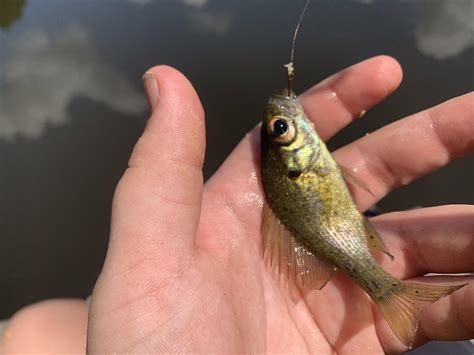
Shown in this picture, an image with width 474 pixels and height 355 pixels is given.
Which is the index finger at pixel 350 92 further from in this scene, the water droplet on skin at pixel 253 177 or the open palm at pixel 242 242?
the water droplet on skin at pixel 253 177

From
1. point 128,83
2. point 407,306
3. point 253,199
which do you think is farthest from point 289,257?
point 128,83

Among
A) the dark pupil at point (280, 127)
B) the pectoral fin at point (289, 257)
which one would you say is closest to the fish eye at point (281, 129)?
the dark pupil at point (280, 127)

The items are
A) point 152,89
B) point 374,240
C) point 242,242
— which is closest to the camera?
point 152,89

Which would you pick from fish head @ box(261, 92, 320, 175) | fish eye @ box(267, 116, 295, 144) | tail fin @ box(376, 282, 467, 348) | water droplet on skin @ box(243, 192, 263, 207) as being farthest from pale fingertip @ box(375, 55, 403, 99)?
tail fin @ box(376, 282, 467, 348)

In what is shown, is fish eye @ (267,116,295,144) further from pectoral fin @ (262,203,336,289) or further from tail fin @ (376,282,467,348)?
tail fin @ (376,282,467,348)

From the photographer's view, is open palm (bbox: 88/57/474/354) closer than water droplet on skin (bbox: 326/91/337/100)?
Yes

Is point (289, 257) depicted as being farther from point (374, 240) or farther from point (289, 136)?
point (289, 136)
